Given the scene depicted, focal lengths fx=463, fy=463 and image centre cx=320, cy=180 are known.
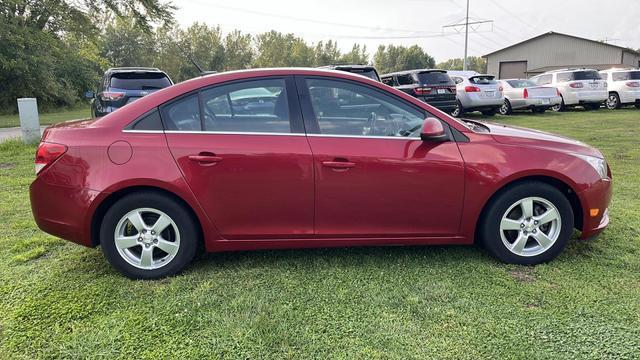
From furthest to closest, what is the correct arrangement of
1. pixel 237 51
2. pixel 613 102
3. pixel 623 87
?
pixel 237 51, pixel 613 102, pixel 623 87

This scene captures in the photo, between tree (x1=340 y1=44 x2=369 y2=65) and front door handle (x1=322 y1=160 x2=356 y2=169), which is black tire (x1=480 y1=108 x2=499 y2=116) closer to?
front door handle (x1=322 y1=160 x2=356 y2=169)

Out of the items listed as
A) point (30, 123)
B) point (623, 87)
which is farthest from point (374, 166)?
point (623, 87)

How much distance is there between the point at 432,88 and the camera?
13414mm

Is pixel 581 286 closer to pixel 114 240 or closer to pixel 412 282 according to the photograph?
pixel 412 282

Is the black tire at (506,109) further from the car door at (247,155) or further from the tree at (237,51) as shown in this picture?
the tree at (237,51)

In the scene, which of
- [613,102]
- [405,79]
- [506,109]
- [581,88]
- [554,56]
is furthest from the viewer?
[554,56]

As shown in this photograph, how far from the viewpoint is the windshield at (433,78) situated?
13.5 metres

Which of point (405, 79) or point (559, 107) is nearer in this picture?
point (405, 79)

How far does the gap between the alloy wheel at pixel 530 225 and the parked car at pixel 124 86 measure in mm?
7605

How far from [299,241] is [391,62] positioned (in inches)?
4117

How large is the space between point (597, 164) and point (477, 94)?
38.7 feet

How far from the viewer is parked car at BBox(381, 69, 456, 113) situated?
44.0 ft

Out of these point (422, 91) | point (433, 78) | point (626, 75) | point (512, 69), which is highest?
point (512, 69)

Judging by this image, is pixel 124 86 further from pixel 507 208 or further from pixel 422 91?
pixel 507 208
